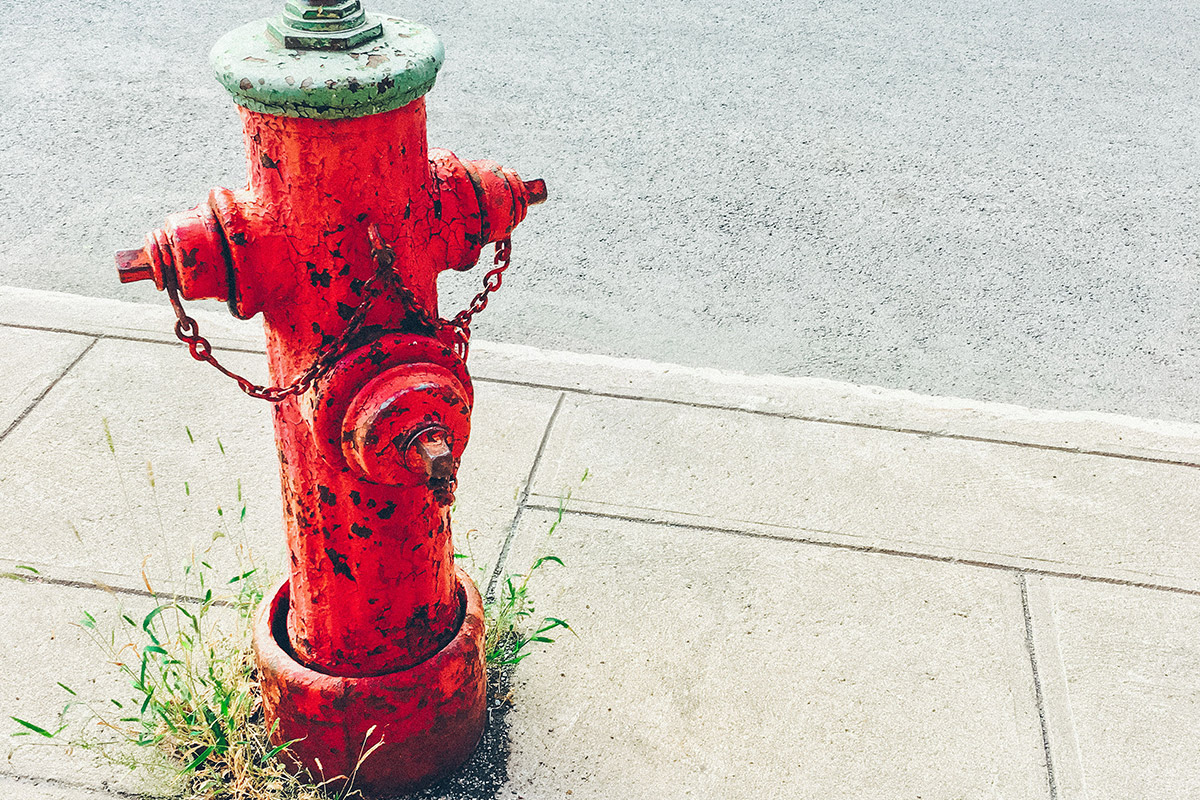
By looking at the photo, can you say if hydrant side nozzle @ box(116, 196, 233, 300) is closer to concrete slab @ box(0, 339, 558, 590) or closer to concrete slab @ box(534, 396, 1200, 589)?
concrete slab @ box(0, 339, 558, 590)

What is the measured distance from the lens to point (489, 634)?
2555 mm

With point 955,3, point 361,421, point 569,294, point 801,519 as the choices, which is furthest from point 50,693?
point 955,3

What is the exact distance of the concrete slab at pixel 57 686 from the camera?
225cm

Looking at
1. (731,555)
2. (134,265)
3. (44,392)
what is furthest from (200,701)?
(44,392)

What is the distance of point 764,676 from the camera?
257cm

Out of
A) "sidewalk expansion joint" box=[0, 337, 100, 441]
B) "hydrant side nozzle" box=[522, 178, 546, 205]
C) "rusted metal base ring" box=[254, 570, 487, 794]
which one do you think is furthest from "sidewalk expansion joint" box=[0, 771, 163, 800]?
"hydrant side nozzle" box=[522, 178, 546, 205]

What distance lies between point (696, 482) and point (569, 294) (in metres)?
1.30

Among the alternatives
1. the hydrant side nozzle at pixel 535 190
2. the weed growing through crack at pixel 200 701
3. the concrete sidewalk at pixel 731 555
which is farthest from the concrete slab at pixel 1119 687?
the hydrant side nozzle at pixel 535 190

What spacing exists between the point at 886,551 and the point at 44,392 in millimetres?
2546

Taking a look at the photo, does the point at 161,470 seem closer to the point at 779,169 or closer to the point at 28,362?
the point at 28,362

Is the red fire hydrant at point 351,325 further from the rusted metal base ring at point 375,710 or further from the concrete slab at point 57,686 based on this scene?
the concrete slab at point 57,686

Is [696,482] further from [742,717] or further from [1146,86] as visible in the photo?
[1146,86]

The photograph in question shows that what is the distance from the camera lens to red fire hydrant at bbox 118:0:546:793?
5.48ft

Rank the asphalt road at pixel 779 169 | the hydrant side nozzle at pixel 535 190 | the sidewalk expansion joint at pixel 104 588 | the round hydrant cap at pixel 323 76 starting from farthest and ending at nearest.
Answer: the asphalt road at pixel 779 169 → the sidewalk expansion joint at pixel 104 588 → the hydrant side nozzle at pixel 535 190 → the round hydrant cap at pixel 323 76
